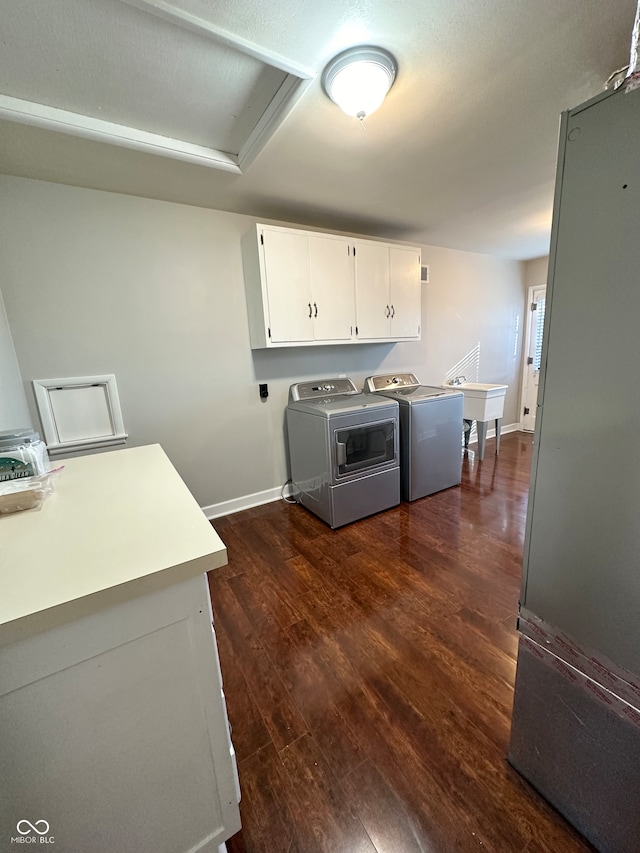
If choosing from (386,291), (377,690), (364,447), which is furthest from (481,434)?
(377,690)

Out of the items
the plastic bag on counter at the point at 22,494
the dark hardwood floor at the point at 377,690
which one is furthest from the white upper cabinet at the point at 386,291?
the plastic bag on counter at the point at 22,494

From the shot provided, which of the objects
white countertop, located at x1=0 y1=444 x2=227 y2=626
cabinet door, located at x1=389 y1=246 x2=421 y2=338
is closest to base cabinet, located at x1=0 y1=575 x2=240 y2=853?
white countertop, located at x1=0 y1=444 x2=227 y2=626

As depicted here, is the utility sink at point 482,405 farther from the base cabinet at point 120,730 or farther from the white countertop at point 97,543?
the base cabinet at point 120,730

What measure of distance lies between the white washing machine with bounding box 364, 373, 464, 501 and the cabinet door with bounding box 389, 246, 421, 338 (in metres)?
0.61

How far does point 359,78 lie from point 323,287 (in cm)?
143

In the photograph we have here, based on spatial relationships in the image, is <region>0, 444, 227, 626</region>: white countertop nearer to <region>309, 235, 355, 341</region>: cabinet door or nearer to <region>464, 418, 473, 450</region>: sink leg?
<region>309, 235, 355, 341</region>: cabinet door

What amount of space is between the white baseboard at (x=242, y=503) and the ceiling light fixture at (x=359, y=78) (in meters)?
2.61

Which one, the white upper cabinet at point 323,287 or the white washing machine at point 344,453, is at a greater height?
the white upper cabinet at point 323,287

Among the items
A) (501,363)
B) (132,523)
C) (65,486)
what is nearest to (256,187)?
(65,486)

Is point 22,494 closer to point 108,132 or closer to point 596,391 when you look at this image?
point 596,391

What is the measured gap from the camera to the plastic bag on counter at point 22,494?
96 cm

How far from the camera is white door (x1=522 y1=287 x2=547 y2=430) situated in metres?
4.66

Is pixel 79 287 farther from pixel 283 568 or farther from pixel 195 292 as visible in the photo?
pixel 283 568

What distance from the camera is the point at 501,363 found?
4.68m
